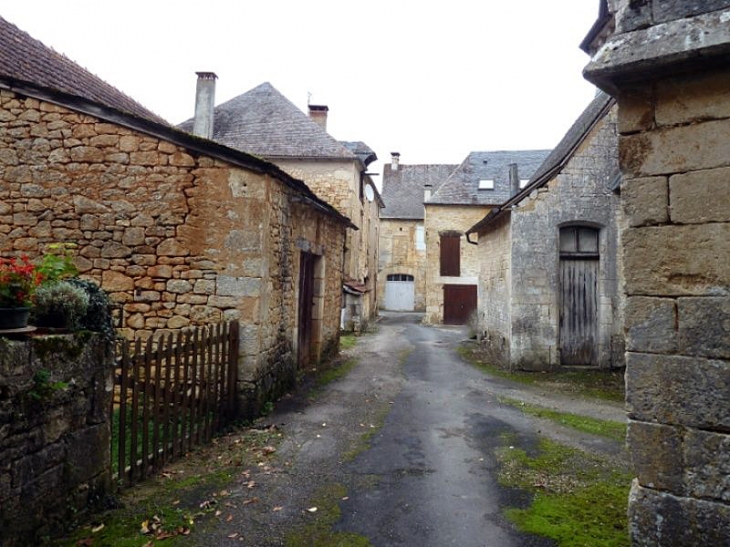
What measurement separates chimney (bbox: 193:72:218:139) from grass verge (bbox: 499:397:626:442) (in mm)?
14057

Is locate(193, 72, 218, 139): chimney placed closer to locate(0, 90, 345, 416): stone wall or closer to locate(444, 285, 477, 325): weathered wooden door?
locate(0, 90, 345, 416): stone wall

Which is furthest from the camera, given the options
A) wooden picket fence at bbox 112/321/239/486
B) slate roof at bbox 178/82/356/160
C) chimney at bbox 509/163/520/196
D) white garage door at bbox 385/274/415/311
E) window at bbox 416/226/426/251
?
white garage door at bbox 385/274/415/311

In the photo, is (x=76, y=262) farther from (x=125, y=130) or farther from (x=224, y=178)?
(x=224, y=178)

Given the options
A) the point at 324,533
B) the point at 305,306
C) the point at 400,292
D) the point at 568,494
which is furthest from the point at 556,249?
the point at 400,292

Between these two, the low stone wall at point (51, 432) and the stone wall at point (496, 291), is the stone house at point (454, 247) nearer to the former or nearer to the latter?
the stone wall at point (496, 291)

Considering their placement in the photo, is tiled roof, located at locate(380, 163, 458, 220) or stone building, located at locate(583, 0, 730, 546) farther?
tiled roof, located at locate(380, 163, 458, 220)

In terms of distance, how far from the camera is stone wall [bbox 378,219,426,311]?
31547mm

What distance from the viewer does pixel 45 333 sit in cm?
334

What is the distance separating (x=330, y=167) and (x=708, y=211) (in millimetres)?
15363

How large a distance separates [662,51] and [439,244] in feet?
Result: 72.4

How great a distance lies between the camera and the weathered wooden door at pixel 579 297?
9992 millimetres

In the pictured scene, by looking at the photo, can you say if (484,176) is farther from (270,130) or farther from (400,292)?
(270,130)

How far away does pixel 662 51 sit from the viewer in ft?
8.80

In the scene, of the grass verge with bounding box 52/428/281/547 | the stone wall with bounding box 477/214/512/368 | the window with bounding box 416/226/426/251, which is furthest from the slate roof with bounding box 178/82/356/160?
the window with bounding box 416/226/426/251
